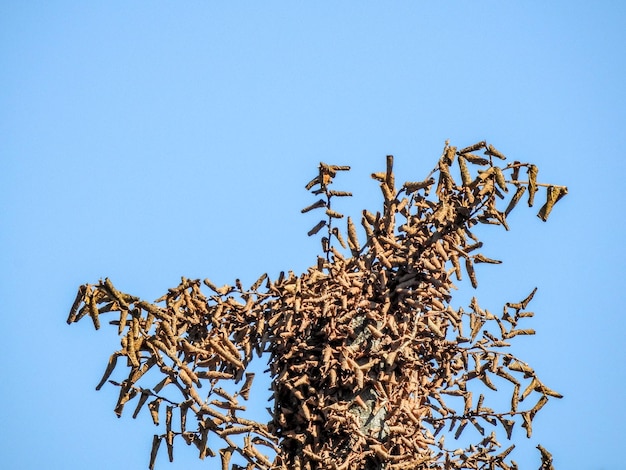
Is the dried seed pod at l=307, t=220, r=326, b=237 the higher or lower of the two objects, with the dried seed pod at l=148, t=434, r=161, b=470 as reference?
higher

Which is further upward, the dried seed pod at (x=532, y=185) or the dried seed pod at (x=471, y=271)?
the dried seed pod at (x=532, y=185)

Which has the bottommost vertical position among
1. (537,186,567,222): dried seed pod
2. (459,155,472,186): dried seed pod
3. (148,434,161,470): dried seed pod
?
(148,434,161,470): dried seed pod

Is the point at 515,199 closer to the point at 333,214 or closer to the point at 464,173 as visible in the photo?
the point at 464,173

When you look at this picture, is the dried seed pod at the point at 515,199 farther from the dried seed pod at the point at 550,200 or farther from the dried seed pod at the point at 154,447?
the dried seed pod at the point at 154,447

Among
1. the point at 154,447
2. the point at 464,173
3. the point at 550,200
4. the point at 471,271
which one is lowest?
the point at 154,447

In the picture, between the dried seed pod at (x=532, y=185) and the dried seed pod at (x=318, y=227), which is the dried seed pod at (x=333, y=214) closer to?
the dried seed pod at (x=318, y=227)

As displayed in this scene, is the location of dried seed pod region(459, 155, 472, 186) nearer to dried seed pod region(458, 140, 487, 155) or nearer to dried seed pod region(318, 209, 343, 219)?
dried seed pod region(458, 140, 487, 155)

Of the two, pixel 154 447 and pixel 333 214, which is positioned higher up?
pixel 333 214

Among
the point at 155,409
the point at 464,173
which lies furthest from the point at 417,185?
the point at 155,409

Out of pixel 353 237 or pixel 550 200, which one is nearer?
pixel 550 200

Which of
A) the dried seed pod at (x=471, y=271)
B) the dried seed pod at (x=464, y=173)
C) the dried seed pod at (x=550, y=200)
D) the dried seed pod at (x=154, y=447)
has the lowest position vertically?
the dried seed pod at (x=154, y=447)

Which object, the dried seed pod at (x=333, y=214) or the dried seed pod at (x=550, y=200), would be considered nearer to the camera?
the dried seed pod at (x=550, y=200)

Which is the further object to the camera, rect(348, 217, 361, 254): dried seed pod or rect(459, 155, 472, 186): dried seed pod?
rect(348, 217, 361, 254): dried seed pod

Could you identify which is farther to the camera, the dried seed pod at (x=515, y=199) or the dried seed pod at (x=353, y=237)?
the dried seed pod at (x=353, y=237)
